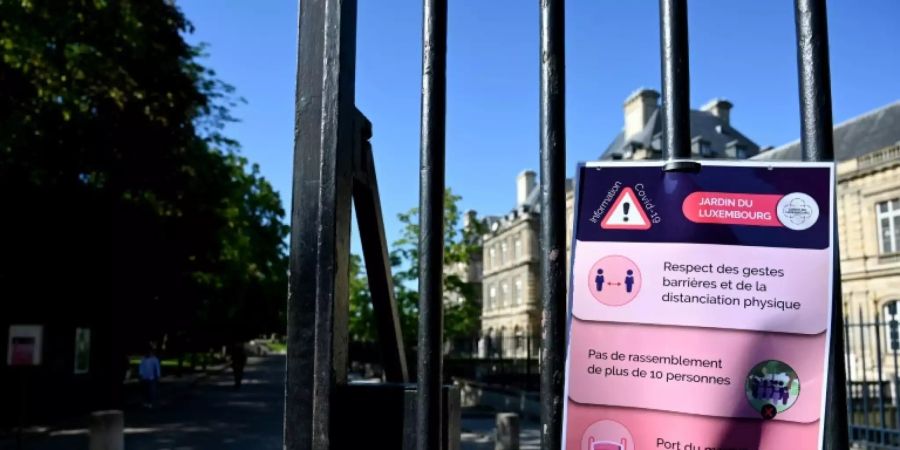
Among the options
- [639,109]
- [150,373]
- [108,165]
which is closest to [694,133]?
[639,109]

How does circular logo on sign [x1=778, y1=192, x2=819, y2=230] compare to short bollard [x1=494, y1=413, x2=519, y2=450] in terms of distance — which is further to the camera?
short bollard [x1=494, y1=413, x2=519, y2=450]

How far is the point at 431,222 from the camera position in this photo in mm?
2361

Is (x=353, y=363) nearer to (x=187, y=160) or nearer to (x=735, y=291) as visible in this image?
(x=187, y=160)

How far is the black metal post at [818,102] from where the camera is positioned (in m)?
2.23

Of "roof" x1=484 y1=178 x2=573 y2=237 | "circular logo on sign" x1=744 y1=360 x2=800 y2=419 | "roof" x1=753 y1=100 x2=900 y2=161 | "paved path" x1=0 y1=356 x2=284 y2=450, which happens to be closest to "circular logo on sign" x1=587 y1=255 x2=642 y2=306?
"circular logo on sign" x1=744 y1=360 x2=800 y2=419

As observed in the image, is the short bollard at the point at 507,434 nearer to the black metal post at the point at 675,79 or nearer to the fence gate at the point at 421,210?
the fence gate at the point at 421,210

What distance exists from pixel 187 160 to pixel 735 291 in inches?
846

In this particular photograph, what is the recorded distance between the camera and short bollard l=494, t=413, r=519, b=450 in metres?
12.8

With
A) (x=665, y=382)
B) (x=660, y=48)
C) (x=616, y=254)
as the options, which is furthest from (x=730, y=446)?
(x=660, y=48)

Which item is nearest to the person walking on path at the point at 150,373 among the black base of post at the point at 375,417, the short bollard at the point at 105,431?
the short bollard at the point at 105,431

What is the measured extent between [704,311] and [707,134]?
182 ft

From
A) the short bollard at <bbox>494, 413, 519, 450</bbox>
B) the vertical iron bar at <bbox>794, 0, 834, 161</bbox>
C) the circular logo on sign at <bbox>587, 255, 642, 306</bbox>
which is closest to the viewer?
the circular logo on sign at <bbox>587, 255, 642, 306</bbox>

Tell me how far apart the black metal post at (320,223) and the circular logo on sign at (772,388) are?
44.7 inches

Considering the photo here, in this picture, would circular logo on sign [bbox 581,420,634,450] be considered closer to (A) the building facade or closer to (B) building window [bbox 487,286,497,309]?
(A) the building facade
